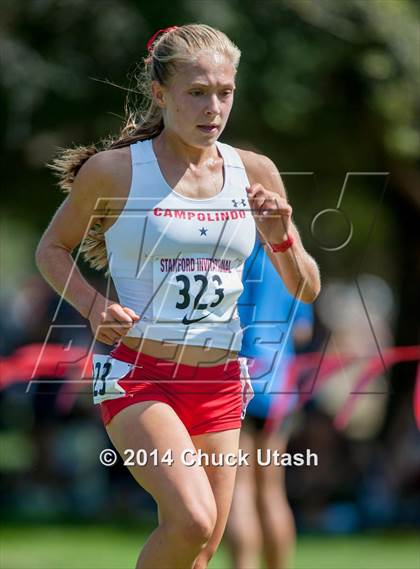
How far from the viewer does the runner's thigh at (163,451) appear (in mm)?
3678

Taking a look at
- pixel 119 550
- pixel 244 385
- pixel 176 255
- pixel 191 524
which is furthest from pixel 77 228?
pixel 119 550

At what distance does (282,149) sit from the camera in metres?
8.68

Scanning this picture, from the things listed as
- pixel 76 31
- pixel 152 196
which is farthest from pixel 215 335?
pixel 76 31

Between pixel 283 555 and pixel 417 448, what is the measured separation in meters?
4.24

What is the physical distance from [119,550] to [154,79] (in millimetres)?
4934

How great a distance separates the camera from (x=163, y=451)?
3.73 meters

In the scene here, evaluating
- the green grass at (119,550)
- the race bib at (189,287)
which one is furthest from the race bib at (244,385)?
the green grass at (119,550)

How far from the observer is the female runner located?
A: 3.94 m

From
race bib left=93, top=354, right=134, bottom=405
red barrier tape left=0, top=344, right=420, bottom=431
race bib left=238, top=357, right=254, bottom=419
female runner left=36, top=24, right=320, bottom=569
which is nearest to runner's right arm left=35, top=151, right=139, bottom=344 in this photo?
female runner left=36, top=24, right=320, bottom=569

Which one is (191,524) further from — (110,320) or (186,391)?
(110,320)

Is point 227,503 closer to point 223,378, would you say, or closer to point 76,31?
point 223,378

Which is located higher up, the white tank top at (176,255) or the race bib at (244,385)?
the white tank top at (176,255)

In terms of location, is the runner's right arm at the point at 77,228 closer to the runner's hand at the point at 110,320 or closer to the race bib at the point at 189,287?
the runner's hand at the point at 110,320

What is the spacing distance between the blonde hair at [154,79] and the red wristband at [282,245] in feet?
1.93
